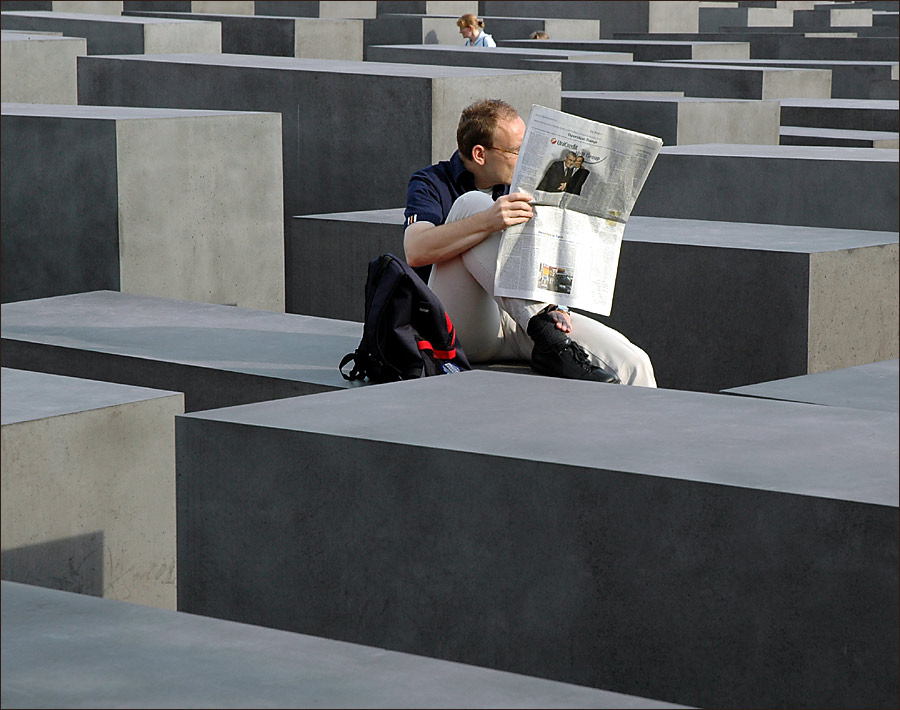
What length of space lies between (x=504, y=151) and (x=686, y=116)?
5.29 metres

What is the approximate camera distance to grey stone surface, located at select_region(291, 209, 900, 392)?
6066 millimetres

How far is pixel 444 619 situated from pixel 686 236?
148 inches

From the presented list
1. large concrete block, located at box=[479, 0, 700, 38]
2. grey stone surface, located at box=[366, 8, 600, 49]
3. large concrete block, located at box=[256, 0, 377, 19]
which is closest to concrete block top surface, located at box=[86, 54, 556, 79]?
grey stone surface, located at box=[366, 8, 600, 49]

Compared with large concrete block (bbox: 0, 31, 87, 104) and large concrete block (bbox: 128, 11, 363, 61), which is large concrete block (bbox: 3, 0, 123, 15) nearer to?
large concrete block (bbox: 128, 11, 363, 61)

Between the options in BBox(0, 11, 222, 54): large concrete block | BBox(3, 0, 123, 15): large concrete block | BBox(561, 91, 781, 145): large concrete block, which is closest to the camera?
BBox(561, 91, 781, 145): large concrete block

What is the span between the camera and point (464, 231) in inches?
186

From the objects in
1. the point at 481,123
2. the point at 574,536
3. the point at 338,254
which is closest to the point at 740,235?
the point at 338,254

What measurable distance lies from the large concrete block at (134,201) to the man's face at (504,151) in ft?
7.80

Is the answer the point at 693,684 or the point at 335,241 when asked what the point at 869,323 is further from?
the point at 693,684

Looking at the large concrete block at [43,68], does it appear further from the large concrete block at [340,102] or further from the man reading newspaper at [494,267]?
the man reading newspaper at [494,267]

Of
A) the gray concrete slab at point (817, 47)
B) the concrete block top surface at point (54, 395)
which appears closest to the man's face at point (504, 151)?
the concrete block top surface at point (54, 395)

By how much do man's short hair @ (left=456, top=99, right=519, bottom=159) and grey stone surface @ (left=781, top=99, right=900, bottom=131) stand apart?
693 cm

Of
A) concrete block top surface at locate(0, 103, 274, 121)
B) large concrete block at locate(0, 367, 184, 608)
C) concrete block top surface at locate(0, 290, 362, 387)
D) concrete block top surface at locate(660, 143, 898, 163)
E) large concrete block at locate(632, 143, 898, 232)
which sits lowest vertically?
large concrete block at locate(0, 367, 184, 608)

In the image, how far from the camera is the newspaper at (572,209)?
178 inches
